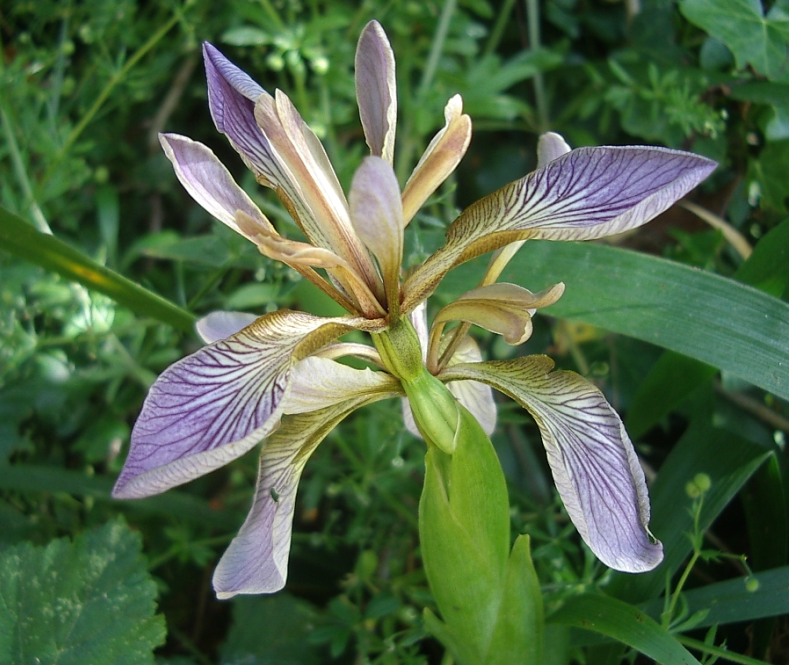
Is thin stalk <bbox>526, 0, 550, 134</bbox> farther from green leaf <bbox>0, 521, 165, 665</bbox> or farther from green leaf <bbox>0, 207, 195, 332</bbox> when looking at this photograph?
green leaf <bbox>0, 521, 165, 665</bbox>

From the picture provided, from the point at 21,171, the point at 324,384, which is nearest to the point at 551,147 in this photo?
the point at 324,384

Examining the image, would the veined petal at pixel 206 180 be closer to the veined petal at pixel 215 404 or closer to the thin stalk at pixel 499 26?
the veined petal at pixel 215 404

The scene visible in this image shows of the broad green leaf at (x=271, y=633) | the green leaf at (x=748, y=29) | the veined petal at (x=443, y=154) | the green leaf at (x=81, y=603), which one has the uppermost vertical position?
the veined petal at (x=443, y=154)

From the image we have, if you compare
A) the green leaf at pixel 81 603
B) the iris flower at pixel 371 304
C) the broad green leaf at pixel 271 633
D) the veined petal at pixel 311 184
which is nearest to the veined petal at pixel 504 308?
the iris flower at pixel 371 304

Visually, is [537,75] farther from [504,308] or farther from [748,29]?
[504,308]

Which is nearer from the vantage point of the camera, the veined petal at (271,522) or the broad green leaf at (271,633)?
the veined petal at (271,522)

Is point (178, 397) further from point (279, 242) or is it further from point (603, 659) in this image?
point (603, 659)
